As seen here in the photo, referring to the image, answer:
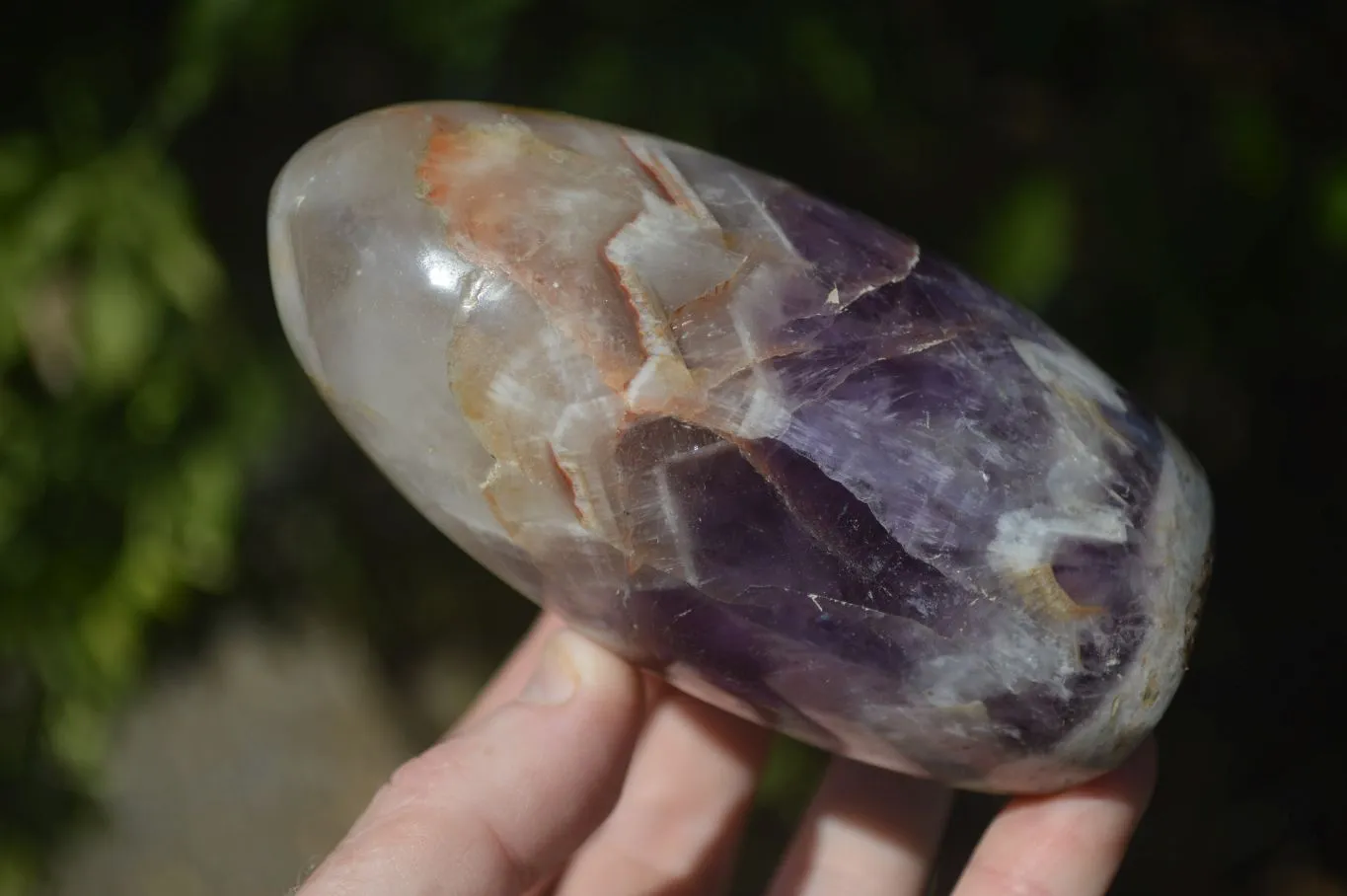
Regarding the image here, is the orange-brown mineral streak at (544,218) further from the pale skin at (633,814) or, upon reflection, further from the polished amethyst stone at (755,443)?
the pale skin at (633,814)

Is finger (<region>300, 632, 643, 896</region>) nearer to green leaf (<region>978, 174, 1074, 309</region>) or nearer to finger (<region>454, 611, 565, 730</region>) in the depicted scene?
finger (<region>454, 611, 565, 730</region>)

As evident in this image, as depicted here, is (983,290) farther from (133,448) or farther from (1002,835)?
(133,448)

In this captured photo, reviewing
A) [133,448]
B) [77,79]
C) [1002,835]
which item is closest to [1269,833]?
[1002,835]

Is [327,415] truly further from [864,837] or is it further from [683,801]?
[864,837]

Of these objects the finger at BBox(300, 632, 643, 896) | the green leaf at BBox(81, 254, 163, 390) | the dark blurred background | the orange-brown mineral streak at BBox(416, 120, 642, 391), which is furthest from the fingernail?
the green leaf at BBox(81, 254, 163, 390)

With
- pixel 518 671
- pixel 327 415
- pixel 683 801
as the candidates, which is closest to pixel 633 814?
pixel 683 801
